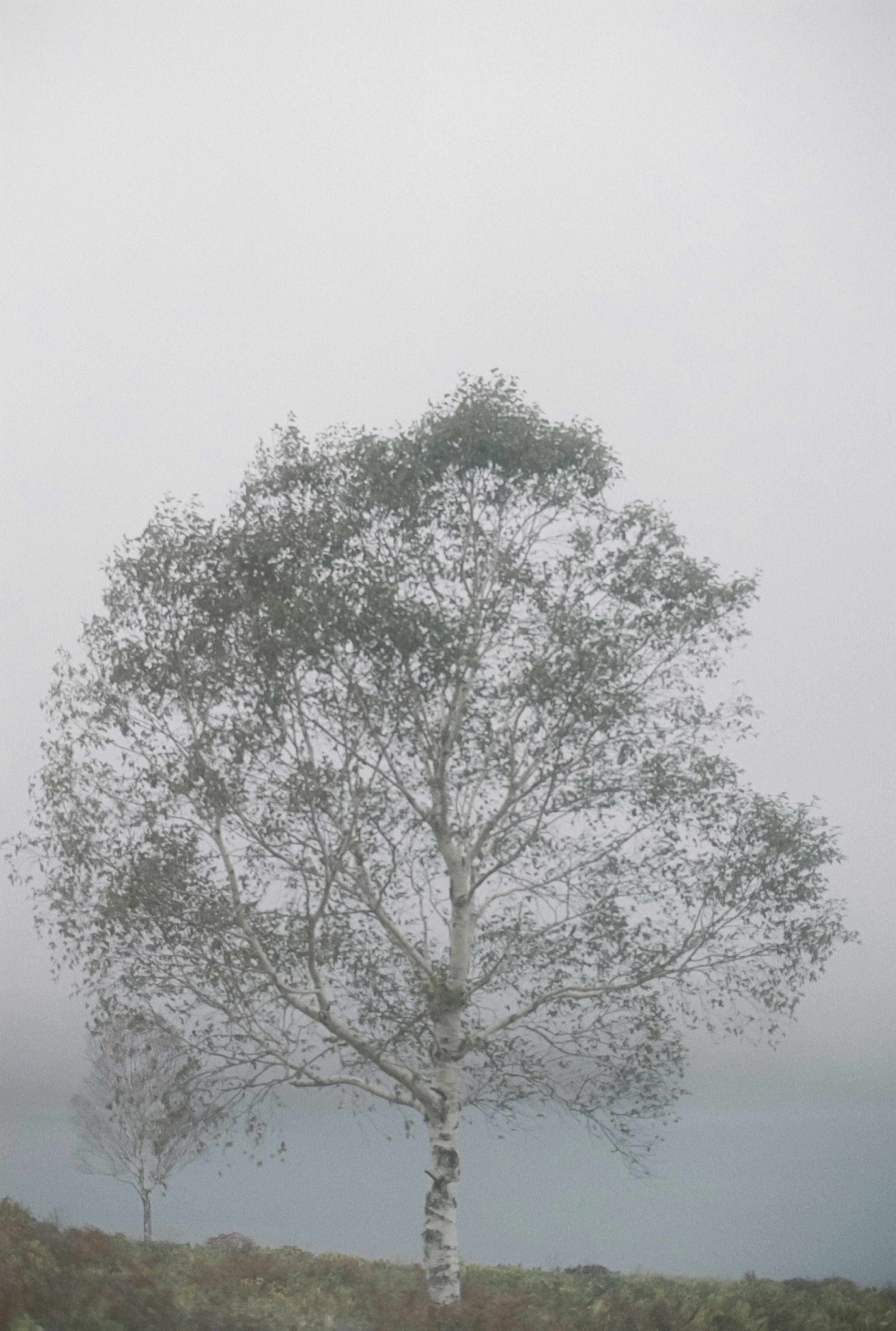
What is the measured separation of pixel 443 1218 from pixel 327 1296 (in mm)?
1103

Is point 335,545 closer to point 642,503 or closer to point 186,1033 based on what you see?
point 642,503

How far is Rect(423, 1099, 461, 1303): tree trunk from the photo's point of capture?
8.93 m

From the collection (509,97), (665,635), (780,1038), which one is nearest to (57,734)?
(665,635)

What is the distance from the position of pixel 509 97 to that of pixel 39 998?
10470 millimetres

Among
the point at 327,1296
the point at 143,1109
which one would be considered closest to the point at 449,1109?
the point at 327,1296

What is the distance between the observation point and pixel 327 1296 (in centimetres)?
905

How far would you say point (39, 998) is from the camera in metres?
11.0

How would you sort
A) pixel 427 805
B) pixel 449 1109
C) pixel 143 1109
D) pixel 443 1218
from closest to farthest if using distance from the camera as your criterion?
pixel 443 1218
pixel 449 1109
pixel 427 805
pixel 143 1109

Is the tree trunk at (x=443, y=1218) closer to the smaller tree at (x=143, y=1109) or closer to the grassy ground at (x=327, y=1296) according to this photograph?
the grassy ground at (x=327, y=1296)

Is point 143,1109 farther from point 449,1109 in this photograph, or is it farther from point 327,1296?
point 449,1109

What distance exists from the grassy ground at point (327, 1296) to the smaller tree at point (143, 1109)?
923 mm

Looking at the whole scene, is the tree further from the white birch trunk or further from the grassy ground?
the grassy ground

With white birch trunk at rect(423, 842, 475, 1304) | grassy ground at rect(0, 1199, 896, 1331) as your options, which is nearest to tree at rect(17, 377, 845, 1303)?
white birch trunk at rect(423, 842, 475, 1304)

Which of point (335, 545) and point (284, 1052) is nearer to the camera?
point (284, 1052)
